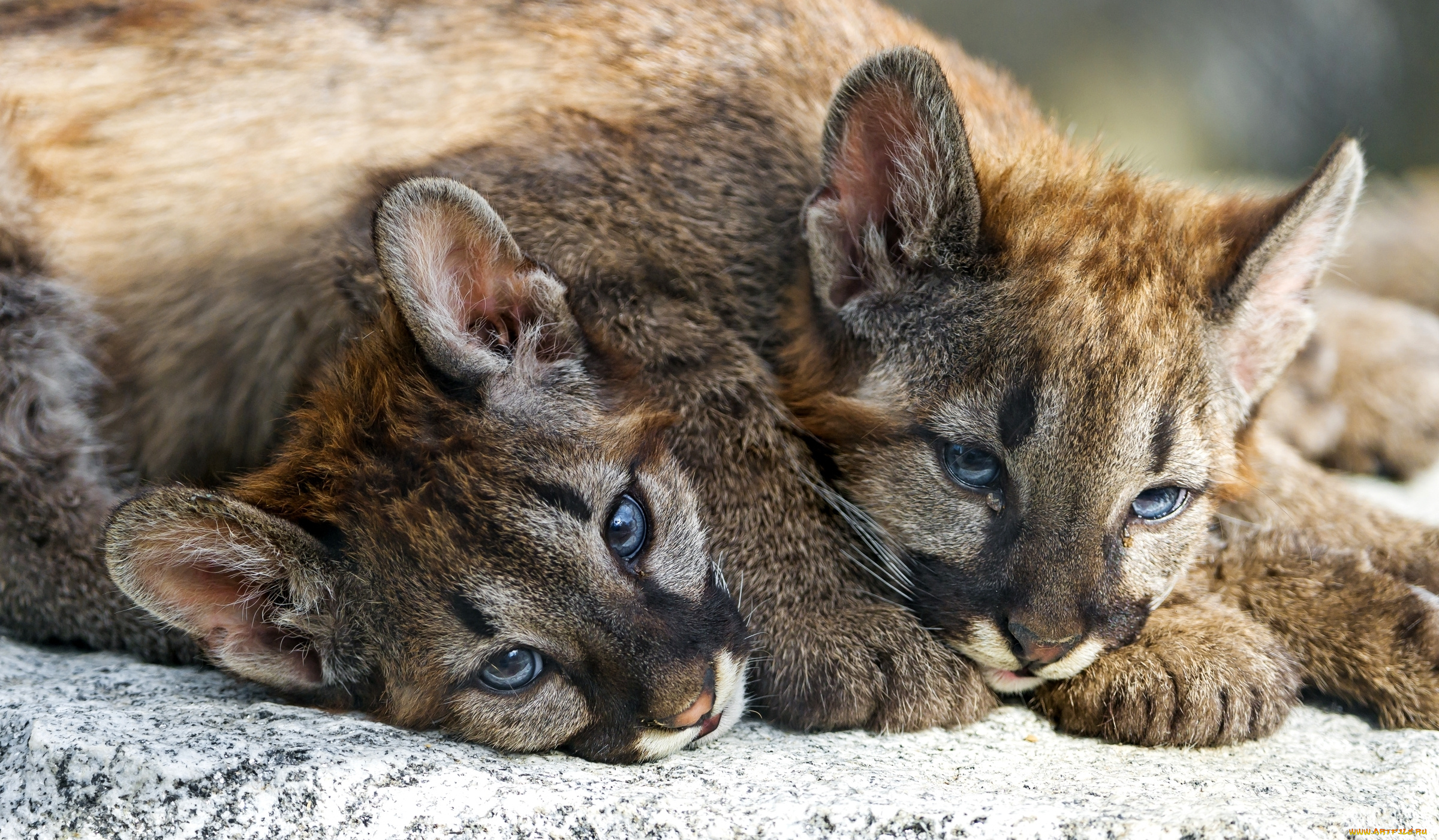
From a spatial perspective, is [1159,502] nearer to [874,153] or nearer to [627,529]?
[874,153]

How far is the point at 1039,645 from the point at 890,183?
1773 millimetres

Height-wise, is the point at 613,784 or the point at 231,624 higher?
the point at 613,784

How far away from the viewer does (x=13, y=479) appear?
5035 mm

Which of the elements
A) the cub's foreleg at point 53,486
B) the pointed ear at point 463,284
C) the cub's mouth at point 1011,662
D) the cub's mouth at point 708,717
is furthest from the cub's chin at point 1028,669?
the cub's foreleg at point 53,486

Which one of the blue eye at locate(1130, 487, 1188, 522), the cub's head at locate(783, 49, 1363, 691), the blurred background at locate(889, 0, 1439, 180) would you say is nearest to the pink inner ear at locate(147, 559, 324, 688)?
the cub's head at locate(783, 49, 1363, 691)

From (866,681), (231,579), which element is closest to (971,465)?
(866,681)

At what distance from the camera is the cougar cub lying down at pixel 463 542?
3.71 metres

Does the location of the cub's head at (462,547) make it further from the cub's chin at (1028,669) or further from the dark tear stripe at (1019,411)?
the dark tear stripe at (1019,411)

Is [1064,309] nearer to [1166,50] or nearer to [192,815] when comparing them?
[192,815]

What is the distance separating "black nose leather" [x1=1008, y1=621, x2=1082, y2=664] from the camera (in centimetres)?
395

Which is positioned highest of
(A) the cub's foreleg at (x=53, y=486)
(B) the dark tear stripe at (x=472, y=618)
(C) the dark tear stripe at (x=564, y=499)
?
(C) the dark tear stripe at (x=564, y=499)

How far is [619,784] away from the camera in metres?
3.62

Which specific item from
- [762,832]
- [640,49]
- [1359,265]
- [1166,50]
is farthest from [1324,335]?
[1166,50]

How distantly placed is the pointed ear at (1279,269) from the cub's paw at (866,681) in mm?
1526
